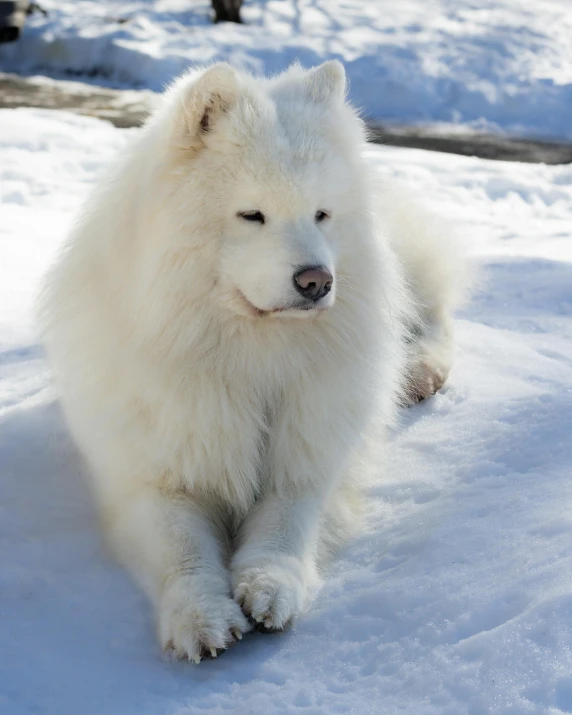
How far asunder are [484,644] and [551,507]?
0.73m

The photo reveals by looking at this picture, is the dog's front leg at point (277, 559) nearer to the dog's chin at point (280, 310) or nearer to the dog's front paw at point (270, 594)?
the dog's front paw at point (270, 594)

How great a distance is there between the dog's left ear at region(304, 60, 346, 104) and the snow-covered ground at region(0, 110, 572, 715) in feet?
4.53

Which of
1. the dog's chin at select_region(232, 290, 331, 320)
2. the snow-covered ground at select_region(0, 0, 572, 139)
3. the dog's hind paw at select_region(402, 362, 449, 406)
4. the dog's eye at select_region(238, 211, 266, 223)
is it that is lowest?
the snow-covered ground at select_region(0, 0, 572, 139)

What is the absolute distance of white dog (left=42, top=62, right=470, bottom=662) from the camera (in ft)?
8.64

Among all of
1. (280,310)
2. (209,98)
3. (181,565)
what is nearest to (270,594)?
(181,565)

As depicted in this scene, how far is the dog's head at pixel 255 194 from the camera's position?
259 cm

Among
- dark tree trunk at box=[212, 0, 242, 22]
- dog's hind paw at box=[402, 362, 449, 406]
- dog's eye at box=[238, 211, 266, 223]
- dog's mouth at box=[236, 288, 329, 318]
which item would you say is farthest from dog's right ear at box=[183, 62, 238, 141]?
dark tree trunk at box=[212, 0, 242, 22]

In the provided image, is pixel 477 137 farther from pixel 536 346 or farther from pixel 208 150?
pixel 208 150

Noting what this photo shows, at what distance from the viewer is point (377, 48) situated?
1255 centimetres

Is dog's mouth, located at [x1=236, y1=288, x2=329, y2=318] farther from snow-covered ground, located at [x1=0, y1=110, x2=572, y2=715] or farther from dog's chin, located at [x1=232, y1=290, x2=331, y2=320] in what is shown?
snow-covered ground, located at [x1=0, y1=110, x2=572, y2=715]

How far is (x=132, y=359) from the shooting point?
2873 millimetres

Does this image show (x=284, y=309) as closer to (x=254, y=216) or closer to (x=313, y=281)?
(x=313, y=281)

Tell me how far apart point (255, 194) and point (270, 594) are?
3.71 ft

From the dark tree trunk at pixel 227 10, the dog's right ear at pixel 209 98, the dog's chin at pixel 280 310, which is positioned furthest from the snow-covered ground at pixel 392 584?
the dark tree trunk at pixel 227 10
